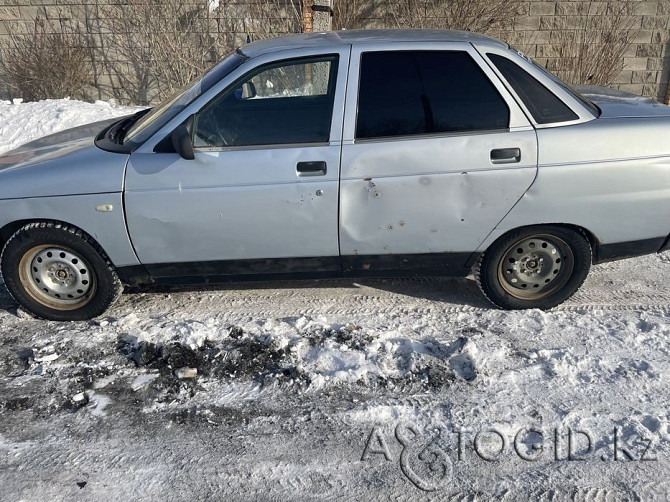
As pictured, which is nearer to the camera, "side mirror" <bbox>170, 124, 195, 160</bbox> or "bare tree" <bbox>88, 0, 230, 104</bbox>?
"side mirror" <bbox>170, 124, 195, 160</bbox>

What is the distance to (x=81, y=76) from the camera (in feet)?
34.8

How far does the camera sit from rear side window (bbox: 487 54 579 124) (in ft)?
11.9

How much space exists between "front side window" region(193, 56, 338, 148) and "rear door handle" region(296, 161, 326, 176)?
0.50ft

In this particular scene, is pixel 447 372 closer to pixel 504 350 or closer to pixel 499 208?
pixel 504 350

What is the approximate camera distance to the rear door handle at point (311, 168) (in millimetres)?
3557

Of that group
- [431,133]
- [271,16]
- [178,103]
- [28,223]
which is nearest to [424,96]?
[431,133]

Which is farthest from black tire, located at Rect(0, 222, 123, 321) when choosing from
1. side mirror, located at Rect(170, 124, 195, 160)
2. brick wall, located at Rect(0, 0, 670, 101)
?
brick wall, located at Rect(0, 0, 670, 101)

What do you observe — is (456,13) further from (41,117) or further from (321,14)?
(41,117)

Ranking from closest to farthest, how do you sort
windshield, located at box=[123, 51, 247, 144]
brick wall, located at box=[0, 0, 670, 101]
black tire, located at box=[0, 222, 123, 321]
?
windshield, located at box=[123, 51, 247, 144]
black tire, located at box=[0, 222, 123, 321]
brick wall, located at box=[0, 0, 670, 101]

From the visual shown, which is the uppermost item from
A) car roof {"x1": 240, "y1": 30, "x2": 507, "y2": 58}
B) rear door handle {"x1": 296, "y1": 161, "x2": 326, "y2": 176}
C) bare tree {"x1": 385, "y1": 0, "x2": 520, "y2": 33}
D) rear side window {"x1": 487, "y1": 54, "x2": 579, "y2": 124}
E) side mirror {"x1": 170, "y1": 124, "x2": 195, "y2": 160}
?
bare tree {"x1": 385, "y1": 0, "x2": 520, "y2": 33}

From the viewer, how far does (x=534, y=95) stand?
3658mm

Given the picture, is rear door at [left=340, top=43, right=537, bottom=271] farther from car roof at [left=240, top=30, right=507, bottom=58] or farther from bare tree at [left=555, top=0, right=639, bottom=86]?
bare tree at [left=555, top=0, right=639, bottom=86]

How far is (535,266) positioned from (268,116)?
2.11 m

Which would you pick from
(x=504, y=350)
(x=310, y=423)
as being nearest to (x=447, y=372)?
(x=504, y=350)
